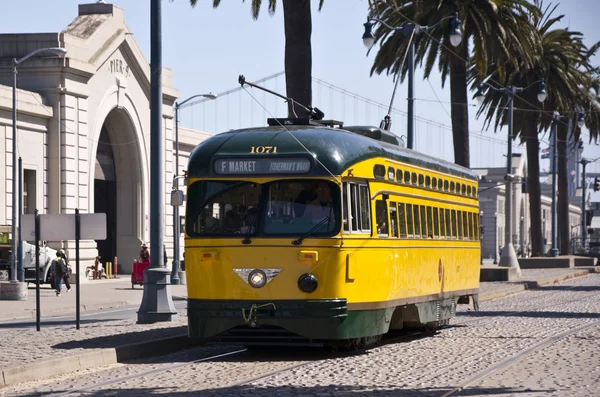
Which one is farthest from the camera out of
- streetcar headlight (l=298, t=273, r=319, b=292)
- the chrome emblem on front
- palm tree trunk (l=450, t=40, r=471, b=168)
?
palm tree trunk (l=450, t=40, r=471, b=168)

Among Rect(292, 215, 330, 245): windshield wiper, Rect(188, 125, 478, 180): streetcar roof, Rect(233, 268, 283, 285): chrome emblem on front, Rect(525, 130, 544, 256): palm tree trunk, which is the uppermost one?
Rect(525, 130, 544, 256): palm tree trunk

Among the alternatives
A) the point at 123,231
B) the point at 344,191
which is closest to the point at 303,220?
the point at 344,191

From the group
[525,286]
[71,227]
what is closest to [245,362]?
[71,227]

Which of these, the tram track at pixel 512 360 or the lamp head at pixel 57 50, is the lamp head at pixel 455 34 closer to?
the lamp head at pixel 57 50

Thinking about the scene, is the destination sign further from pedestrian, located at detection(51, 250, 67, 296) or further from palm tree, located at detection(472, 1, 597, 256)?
palm tree, located at detection(472, 1, 597, 256)

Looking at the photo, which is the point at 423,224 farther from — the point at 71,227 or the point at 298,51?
the point at 298,51

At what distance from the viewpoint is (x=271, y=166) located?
1588 centimetres

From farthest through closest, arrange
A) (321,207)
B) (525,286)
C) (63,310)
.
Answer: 1. (525,286)
2. (63,310)
3. (321,207)

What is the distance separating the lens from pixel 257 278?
15.6 meters

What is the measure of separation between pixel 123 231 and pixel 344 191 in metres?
45.4

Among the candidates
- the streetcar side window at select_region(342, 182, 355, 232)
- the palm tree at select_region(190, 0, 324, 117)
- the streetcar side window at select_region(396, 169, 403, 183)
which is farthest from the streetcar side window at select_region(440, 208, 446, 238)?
the palm tree at select_region(190, 0, 324, 117)

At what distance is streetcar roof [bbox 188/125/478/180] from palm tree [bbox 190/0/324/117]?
31.9 feet

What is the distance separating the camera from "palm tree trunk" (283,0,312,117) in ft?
86.9

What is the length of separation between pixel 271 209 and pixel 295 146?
0.93 m
